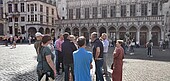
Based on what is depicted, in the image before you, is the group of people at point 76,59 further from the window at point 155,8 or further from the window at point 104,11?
the window at point 104,11

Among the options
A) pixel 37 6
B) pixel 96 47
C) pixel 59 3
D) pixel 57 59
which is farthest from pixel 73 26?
pixel 96 47

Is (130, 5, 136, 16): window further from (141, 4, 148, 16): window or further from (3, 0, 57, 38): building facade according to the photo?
(3, 0, 57, 38): building facade

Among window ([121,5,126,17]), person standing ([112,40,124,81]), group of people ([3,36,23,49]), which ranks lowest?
group of people ([3,36,23,49])

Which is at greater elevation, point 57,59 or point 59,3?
point 59,3

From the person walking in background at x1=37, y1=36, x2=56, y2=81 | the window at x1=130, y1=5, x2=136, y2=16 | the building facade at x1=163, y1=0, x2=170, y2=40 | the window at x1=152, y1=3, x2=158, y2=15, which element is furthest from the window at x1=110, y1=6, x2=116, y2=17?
the person walking in background at x1=37, y1=36, x2=56, y2=81

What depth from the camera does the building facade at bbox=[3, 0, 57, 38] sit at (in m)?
46.4

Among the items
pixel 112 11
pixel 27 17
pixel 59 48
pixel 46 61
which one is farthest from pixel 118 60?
pixel 27 17

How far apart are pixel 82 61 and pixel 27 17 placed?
151 feet

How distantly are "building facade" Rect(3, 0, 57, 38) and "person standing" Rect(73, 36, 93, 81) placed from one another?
4323cm

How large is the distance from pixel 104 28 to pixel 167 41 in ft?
42.9

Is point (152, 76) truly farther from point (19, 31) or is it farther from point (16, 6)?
point (16, 6)

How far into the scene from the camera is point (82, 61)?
4070 mm

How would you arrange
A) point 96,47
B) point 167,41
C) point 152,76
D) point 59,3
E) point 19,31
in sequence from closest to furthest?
point 96,47 → point 152,76 → point 167,41 → point 59,3 → point 19,31

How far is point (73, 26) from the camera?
39.1 meters
